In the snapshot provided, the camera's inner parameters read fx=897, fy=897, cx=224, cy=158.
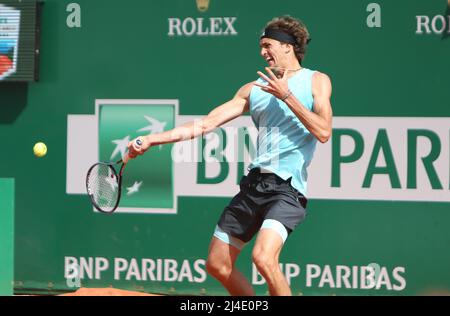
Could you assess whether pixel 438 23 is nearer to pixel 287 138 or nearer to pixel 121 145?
pixel 287 138

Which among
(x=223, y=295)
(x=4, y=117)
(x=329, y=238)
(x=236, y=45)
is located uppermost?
(x=236, y=45)

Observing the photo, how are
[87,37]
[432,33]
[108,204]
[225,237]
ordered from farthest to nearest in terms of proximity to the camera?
[87,37]
[432,33]
[108,204]
[225,237]

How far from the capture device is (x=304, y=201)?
4875 millimetres

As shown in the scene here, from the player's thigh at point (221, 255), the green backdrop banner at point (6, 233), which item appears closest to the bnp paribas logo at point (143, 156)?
the green backdrop banner at point (6, 233)

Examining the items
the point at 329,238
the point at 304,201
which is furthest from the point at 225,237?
the point at 329,238

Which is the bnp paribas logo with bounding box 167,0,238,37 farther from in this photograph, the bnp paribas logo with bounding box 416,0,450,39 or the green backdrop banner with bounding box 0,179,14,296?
the green backdrop banner with bounding box 0,179,14,296

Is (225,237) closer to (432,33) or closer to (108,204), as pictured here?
(108,204)

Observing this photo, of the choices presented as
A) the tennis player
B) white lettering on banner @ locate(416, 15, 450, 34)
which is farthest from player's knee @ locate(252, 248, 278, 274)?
white lettering on banner @ locate(416, 15, 450, 34)

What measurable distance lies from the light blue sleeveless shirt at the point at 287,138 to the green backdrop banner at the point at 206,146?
3.77 feet

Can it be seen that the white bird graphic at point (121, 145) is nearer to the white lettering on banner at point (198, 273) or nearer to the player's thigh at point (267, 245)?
the white lettering on banner at point (198, 273)

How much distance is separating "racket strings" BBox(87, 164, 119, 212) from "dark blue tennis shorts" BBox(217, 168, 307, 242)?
0.73 metres

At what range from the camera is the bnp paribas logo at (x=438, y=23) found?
19.0 feet

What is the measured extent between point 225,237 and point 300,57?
1100 millimetres

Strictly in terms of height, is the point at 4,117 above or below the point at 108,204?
above
